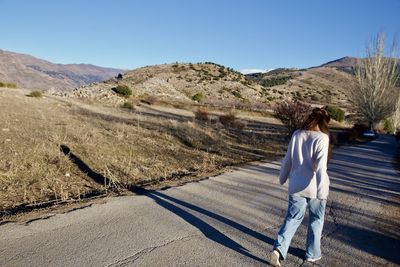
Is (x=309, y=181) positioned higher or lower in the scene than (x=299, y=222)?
higher

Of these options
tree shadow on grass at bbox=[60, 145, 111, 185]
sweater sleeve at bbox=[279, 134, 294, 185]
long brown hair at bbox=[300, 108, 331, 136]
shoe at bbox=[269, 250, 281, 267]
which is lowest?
tree shadow on grass at bbox=[60, 145, 111, 185]

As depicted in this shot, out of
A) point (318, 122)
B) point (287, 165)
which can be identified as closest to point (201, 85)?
point (287, 165)

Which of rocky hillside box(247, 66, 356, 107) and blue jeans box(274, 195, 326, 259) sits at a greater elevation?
rocky hillside box(247, 66, 356, 107)

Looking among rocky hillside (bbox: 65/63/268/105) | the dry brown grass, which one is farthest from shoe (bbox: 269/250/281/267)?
rocky hillside (bbox: 65/63/268/105)

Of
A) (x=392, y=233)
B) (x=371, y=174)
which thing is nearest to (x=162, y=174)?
(x=392, y=233)

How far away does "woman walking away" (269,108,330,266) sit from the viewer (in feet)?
14.9

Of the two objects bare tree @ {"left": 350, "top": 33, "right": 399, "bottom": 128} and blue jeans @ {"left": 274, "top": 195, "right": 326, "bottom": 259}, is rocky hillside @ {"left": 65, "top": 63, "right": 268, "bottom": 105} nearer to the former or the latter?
bare tree @ {"left": 350, "top": 33, "right": 399, "bottom": 128}

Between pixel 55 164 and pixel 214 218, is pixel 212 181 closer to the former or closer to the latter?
pixel 214 218

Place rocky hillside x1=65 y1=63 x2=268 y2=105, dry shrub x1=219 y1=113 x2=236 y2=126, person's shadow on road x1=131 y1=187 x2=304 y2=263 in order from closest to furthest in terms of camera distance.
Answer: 1. person's shadow on road x1=131 y1=187 x2=304 y2=263
2. dry shrub x1=219 y1=113 x2=236 y2=126
3. rocky hillside x1=65 y1=63 x2=268 y2=105

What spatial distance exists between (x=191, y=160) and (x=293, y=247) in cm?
743

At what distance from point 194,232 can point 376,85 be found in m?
47.3

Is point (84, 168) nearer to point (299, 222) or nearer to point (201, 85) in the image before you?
point (299, 222)

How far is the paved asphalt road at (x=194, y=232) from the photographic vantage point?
4.57 meters

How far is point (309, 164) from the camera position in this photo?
463cm
